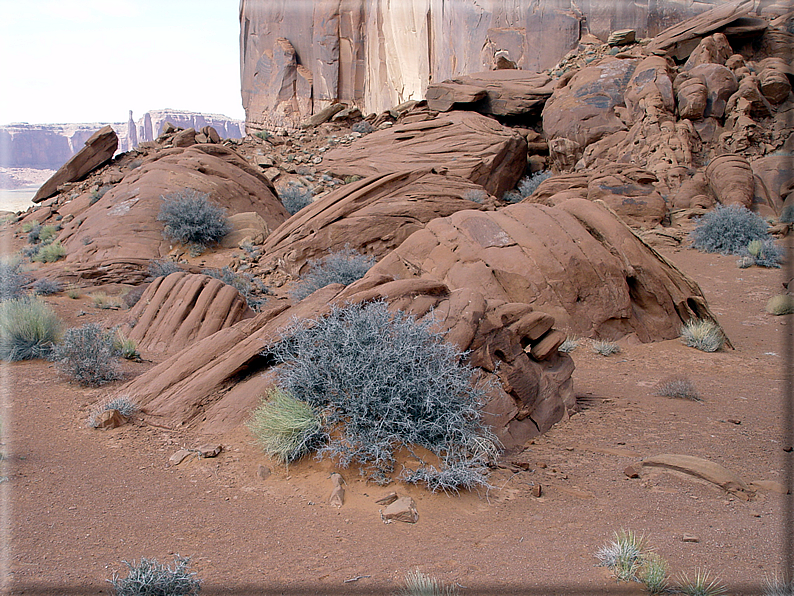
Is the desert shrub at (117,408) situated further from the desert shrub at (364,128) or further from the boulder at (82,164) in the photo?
the desert shrub at (364,128)

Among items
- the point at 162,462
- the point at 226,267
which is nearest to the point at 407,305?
the point at 162,462

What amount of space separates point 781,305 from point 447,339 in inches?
345

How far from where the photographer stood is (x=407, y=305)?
5.63m

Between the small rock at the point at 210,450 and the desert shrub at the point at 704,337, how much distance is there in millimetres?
7078

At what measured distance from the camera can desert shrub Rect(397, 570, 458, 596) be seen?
2693 millimetres

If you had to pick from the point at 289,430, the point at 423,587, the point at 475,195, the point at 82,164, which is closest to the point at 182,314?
the point at 289,430

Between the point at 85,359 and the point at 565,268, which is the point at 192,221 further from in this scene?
the point at 565,268

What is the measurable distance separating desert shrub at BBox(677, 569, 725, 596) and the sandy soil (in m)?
0.07

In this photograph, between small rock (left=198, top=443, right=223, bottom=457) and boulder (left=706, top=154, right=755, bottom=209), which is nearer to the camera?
small rock (left=198, top=443, right=223, bottom=457)

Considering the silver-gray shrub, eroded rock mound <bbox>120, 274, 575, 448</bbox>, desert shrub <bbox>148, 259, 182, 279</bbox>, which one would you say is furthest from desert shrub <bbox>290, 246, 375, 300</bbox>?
the silver-gray shrub

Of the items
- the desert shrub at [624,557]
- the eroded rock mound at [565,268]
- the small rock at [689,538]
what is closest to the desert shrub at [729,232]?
the eroded rock mound at [565,268]

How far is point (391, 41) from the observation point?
4481 centimetres

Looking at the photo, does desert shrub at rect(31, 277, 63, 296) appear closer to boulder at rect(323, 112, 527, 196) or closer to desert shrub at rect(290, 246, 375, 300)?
desert shrub at rect(290, 246, 375, 300)

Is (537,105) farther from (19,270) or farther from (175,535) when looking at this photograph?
(175,535)
